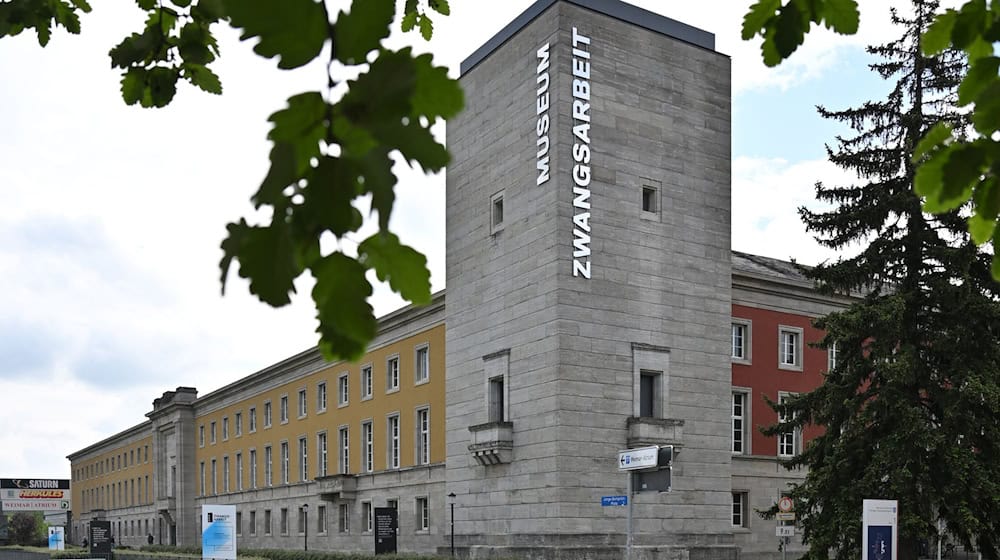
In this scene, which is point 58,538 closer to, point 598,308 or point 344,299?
point 598,308

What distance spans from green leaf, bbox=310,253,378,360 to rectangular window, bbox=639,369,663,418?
1401 inches

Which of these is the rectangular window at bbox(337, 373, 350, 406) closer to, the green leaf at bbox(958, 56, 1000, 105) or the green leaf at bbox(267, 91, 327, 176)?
the green leaf at bbox(958, 56, 1000, 105)

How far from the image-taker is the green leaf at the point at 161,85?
4707 mm

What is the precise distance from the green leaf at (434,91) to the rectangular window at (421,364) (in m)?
46.0

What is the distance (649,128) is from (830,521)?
15.5 meters

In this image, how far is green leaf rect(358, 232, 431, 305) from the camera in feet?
6.63

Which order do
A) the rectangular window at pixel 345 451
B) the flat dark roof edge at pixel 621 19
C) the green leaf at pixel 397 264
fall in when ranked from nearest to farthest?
the green leaf at pixel 397 264, the flat dark roof edge at pixel 621 19, the rectangular window at pixel 345 451

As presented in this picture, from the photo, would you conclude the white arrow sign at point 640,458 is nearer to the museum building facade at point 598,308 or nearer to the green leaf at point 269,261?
the museum building facade at point 598,308

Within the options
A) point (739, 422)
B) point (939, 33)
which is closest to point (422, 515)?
point (739, 422)

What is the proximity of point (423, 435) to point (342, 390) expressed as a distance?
10.3 metres

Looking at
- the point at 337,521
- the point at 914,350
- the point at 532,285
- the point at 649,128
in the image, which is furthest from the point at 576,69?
the point at 337,521

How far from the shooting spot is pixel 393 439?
5100cm

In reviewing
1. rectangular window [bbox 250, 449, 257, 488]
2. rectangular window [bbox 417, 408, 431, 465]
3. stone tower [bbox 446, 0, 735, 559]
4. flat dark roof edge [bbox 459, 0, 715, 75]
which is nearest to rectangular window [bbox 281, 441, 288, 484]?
rectangular window [bbox 250, 449, 257, 488]

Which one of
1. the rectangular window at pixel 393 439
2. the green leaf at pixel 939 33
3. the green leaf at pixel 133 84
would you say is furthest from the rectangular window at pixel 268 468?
the green leaf at pixel 939 33
